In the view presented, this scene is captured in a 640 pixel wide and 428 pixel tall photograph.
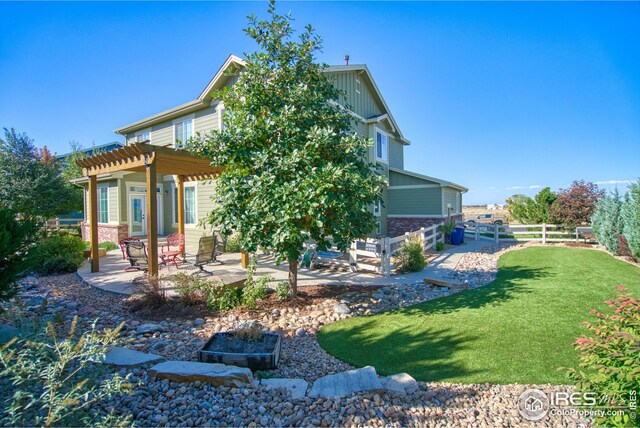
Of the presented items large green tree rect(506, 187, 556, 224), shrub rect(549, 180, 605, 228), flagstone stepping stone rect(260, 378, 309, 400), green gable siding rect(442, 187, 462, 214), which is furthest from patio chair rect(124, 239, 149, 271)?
large green tree rect(506, 187, 556, 224)

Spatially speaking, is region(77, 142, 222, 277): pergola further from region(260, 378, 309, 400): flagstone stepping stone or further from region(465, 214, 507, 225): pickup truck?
region(465, 214, 507, 225): pickup truck

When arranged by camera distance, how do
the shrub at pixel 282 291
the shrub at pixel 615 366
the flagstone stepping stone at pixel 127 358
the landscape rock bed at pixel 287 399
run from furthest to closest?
1. the shrub at pixel 282 291
2. the flagstone stepping stone at pixel 127 358
3. the landscape rock bed at pixel 287 399
4. the shrub at pixel 615 366

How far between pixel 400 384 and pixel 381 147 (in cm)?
1553

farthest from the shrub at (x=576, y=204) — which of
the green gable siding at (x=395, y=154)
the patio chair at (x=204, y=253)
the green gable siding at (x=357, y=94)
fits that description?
the patio chair at (x=204, y=253)

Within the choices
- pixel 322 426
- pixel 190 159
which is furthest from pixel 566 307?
pixel 190 159

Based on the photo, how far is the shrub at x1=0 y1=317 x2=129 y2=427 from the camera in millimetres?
2006

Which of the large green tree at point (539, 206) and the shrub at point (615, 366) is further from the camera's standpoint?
the large green tree at point (539, 206)

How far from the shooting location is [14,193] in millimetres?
17484

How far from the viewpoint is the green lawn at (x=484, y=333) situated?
3996 mm

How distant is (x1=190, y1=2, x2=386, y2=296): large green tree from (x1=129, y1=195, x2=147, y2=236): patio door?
12.5 m

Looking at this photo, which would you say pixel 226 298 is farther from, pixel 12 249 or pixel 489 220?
pixel 489 220

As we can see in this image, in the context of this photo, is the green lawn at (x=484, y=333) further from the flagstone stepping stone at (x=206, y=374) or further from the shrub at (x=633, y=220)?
the shrub at (x=633, y=220)

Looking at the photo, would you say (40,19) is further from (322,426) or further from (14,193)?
(14,193)

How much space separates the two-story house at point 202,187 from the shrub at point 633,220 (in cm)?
685
